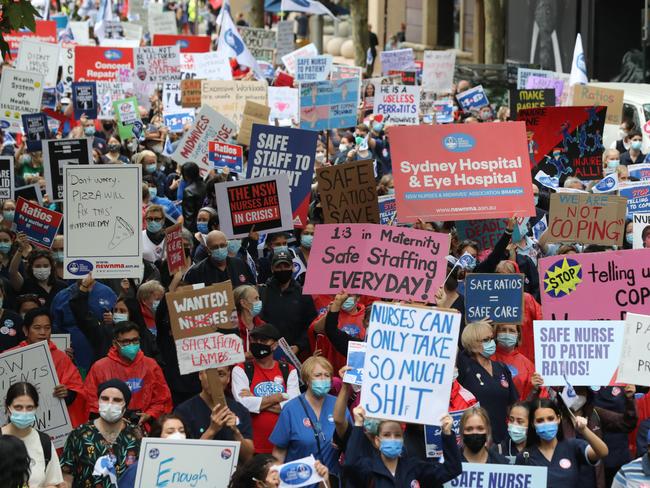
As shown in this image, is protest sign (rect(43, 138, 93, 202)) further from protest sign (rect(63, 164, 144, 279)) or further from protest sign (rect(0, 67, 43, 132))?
protest sign (rect(0, 67, 43, 132))

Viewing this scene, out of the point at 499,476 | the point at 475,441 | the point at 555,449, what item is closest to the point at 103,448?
the point at 475,441

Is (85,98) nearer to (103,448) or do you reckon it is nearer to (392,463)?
(103,448)

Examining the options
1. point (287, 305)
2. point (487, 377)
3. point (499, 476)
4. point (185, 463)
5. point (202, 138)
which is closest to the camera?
point (185, 463)

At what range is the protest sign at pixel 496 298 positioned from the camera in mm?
10727

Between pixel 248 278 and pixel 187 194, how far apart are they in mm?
3404

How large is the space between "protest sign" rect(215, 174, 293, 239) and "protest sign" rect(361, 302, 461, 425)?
447 cm

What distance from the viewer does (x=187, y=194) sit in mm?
15602

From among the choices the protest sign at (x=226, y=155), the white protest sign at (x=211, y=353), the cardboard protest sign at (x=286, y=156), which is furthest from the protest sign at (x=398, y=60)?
the white protest sign at (x=211, y=353)

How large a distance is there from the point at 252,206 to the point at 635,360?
4.60m

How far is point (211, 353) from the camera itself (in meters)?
9.20

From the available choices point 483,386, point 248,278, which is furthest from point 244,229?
point 483,386

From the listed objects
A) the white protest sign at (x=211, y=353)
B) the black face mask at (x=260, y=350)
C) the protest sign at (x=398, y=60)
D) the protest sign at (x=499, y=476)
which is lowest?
the protest sign at (x=499, y=476)

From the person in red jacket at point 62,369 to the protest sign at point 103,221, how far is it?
1260 mm

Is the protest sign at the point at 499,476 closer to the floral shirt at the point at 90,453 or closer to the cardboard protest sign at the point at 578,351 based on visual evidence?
the cardboard protest sign at the point at 578,351
